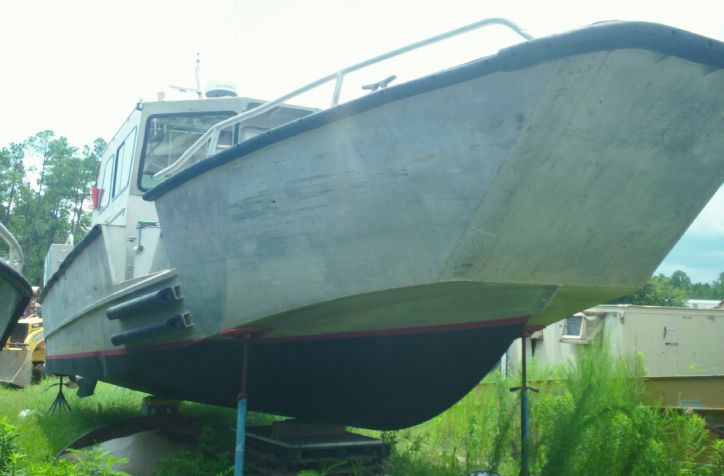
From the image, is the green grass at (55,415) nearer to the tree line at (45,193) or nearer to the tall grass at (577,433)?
the tall grass at (577,433)

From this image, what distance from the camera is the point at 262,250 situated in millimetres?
3752

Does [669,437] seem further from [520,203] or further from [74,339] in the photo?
[74,339]

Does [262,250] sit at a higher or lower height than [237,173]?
lower

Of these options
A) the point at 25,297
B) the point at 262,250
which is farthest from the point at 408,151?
the point at 25,297

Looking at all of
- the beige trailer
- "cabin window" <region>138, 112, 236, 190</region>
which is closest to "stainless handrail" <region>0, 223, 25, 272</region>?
"cabin window" <region>138, 112, 236, 190</region>

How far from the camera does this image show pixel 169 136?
5.88m

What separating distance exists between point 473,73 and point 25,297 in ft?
17.1

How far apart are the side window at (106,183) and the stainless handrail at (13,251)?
3.03 ft

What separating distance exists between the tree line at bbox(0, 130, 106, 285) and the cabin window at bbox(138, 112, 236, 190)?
39.0m

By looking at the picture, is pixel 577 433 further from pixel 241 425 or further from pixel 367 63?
pixel 367 63

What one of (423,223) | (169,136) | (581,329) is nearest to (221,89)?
(169,136)

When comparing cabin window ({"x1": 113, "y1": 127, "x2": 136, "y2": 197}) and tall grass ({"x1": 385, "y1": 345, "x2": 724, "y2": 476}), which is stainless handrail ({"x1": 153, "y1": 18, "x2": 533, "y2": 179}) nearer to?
cabin window ({"x1": 113, "y1": 127, "x2": 136, "y2": 197})

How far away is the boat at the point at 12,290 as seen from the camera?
20.4 feet

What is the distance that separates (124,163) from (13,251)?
4.17 ft
